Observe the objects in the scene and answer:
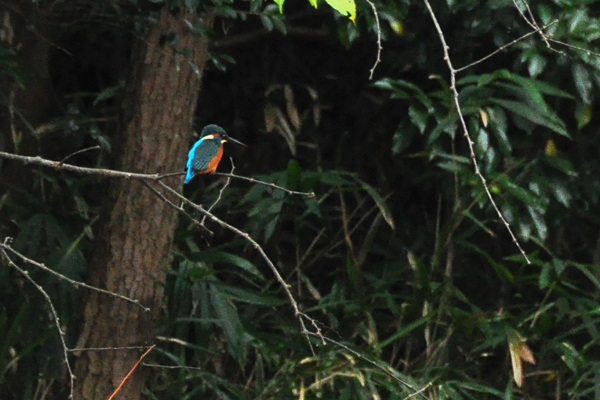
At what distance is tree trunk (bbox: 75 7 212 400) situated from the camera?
2469 mm

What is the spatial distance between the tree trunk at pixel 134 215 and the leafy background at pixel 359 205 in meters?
0.11

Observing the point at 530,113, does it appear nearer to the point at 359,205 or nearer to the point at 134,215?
the point at 359,205

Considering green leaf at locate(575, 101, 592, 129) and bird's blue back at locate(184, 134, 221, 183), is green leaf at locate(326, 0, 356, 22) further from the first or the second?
green leaf at locate(575, 101, 592, 129)

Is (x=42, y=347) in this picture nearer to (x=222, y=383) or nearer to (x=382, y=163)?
(x=222, y=383)

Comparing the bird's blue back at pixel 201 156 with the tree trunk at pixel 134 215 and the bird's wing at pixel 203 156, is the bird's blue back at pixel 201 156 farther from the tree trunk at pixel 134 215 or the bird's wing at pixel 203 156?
the tree trunk at pixel 134 215

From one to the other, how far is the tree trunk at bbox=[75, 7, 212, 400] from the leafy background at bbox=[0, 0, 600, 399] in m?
0.11

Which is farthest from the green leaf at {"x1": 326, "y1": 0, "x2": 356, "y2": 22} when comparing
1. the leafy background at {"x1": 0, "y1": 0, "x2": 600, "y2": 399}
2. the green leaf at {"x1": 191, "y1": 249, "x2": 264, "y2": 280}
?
the green leaf at {"x1": 191, "y1": 249, "x2": 264, "y2": 280}

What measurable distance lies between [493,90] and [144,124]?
1.17 m

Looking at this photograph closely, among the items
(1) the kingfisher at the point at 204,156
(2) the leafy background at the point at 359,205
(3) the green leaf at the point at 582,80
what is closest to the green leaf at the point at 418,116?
(2) the leafy background at the point at 359,205

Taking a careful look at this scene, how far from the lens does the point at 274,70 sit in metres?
3.54

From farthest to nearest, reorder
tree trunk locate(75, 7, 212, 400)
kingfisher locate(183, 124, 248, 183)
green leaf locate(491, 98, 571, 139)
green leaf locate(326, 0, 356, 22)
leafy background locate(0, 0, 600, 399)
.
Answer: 1. green leaf locate(491, 98, 571, 139)
2. leafy background locate(0, 0, 600, 399)
3. tree trunk locate(75, 7, 212, 400)
4. kingfisher locate(183, 124, 248, 183)
5. green leaf locate(326, 0, 356, 22)

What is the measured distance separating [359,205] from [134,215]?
3.46 feet

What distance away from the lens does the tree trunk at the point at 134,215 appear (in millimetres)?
2469

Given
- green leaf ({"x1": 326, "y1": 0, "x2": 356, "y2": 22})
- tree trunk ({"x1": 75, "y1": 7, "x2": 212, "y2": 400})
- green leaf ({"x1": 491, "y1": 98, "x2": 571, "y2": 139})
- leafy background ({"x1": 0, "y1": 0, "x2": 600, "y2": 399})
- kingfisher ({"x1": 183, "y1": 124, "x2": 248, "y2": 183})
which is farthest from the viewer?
green leaf ({"x1": 491, "y1": 98, "x2": 571, "y2": 139})
